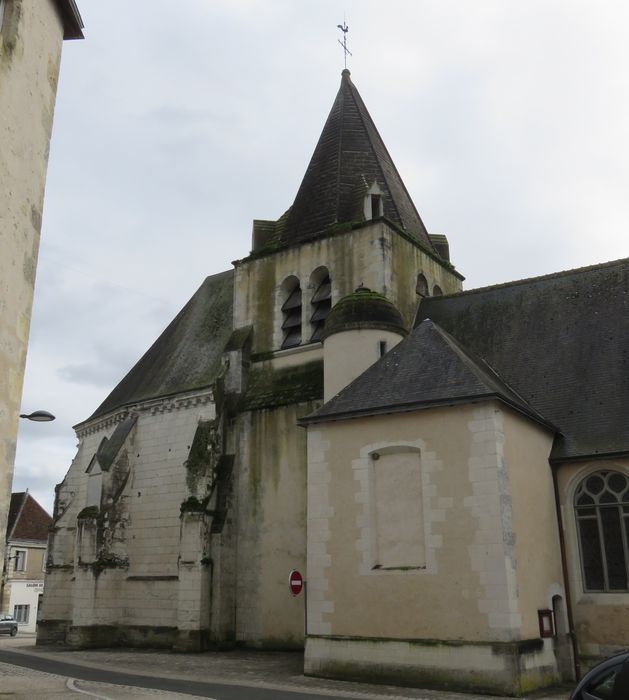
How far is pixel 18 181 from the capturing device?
8.20 meters

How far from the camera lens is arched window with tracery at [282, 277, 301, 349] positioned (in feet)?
66.9

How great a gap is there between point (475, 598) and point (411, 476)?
2.39 m

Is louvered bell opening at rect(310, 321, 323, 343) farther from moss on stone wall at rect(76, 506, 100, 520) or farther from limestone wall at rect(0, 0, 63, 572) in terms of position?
limestone wall at rect(0, 0, 63, 572)

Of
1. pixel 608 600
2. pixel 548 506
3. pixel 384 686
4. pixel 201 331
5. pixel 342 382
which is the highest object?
pixel 201 331

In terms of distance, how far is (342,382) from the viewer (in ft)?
55.6

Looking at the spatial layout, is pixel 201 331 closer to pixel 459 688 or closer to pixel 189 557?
pixel 189 557

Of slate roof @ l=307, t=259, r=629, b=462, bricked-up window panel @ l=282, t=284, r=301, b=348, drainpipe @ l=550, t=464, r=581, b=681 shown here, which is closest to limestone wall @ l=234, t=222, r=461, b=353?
bricked-up window panel @ l=282, t=284, r=301, b=348

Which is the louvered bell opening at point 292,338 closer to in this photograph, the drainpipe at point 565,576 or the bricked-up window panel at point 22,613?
the drainpipe at point 565,576

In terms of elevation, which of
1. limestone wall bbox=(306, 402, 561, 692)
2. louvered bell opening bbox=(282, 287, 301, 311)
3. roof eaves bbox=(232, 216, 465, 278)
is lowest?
limestone wall bbox=(306, 402, 561, 692)

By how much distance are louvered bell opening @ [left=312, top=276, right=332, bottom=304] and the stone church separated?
0.38ft

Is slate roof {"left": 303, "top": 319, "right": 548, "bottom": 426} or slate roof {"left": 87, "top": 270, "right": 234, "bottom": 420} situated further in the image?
slate roof {"left": 87, "top": 270, "right": 234, "bottom": 420}

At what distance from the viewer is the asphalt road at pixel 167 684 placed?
10.7 metres

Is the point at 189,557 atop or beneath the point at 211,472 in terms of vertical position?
beneath

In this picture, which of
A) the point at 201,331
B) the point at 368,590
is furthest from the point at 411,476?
the point at 201,331
